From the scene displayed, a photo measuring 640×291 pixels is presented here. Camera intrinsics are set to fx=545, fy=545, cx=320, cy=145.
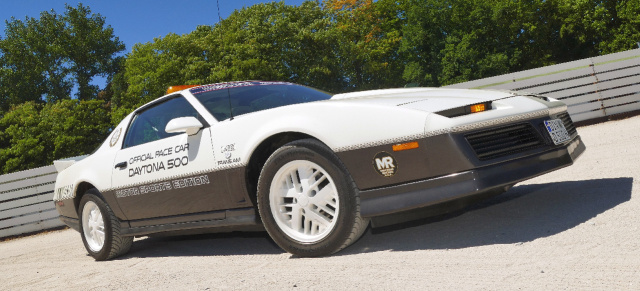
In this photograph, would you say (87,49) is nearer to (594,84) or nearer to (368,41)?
(368,41)

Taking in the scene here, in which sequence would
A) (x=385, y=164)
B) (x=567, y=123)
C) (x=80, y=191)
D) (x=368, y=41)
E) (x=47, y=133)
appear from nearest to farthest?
(x=385, y=164), (x=567, y=123), (x=80, y=191), (x=47, y=133), (x=368, y=41)

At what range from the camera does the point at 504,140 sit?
3318mm

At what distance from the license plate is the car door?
2.28m

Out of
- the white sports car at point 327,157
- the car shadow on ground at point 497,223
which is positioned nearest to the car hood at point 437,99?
Result: the white sports car at point 327,157

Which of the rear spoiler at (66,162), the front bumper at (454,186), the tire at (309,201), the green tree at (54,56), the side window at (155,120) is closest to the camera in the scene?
the front bumper at (454,186)

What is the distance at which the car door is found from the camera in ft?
13.7

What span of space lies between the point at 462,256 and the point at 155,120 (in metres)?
3.07

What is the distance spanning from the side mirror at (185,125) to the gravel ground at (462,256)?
1.06 metres

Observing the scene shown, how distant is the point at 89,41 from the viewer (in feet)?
202

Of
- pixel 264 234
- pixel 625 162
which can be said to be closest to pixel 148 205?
pixel 264 234

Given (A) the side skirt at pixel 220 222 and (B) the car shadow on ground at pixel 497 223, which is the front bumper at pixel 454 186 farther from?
(A) the side skirt at pixel 220 222

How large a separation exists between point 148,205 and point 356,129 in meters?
2.26

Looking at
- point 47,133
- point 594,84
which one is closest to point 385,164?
point 594,84

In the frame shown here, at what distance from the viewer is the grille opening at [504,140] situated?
10.6ft
